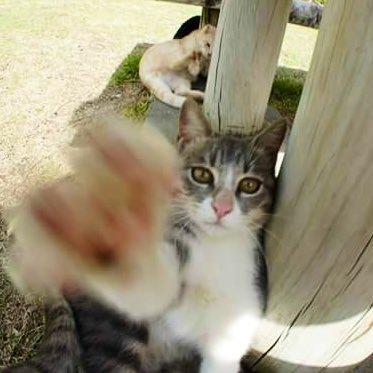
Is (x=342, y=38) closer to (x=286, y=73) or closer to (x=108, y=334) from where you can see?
(x=108, y=334)

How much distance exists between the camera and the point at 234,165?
3.30 ft

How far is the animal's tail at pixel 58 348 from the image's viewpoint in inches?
38.6

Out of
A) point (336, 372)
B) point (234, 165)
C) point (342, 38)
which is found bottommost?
point (336, 372)

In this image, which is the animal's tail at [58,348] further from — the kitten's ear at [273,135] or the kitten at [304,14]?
the kitten at [304,14]

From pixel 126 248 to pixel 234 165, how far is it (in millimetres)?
534

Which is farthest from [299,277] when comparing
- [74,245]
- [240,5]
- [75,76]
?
[75,76]

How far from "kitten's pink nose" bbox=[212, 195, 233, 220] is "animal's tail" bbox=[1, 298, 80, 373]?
0.42 metres

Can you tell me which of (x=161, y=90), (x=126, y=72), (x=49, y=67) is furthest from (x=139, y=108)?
(x=49, y=67)

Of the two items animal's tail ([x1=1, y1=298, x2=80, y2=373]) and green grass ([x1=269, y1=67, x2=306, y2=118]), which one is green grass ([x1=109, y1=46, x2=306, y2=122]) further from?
animal's tail ([x1=1, y1=298, x2=80, y2=373])

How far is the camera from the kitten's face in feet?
3.16

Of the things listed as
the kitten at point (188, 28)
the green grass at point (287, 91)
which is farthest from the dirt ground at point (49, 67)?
the kitten at point (188, 28)

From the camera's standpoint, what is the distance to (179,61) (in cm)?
272

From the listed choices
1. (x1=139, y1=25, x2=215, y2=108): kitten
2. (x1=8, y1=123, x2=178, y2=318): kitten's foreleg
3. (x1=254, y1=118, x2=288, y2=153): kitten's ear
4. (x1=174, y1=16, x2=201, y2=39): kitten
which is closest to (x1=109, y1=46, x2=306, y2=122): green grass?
(x1=139, y1=25, x2=215, y2=108): kitten

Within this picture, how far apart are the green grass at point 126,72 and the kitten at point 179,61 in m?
0.15
